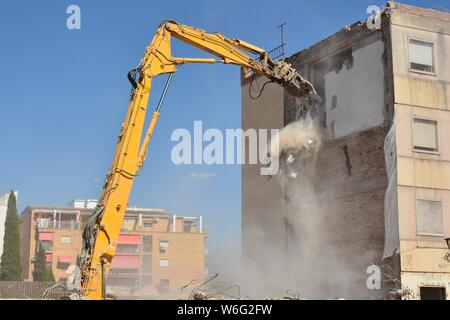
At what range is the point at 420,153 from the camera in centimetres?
2359

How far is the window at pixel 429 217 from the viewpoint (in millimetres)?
23109

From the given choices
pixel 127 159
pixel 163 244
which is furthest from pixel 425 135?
pixel 163 244

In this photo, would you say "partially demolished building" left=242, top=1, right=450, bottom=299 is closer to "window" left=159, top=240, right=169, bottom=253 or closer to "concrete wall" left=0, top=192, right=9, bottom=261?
"concrete wall" left=0, top=192, right=9, bottom=261

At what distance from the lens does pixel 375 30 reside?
24.7 m

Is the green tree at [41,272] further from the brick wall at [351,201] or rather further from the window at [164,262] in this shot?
the brick wall at [351,201]

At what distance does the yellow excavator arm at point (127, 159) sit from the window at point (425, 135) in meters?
9.12

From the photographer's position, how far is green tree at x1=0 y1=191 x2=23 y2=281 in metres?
54.5

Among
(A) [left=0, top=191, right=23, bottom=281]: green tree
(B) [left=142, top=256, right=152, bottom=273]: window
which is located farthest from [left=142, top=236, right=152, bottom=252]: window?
(A) [left=0, top=191, right=23, bottom=281]: green tree

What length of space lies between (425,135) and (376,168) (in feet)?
7.28

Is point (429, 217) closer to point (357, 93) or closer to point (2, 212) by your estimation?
point (357, 93)

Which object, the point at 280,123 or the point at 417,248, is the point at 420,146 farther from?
the point at 280,123
